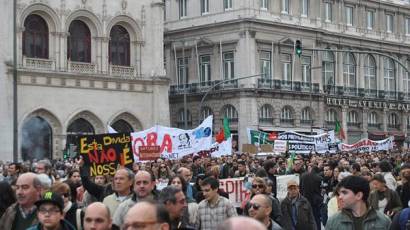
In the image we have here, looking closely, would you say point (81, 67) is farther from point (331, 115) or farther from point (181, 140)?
point (331, 115)

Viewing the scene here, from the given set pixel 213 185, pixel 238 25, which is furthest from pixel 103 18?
pixel 213 185

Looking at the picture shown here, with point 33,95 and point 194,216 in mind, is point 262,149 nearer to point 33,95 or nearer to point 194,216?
point 33,95

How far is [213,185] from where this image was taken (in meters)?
11.1

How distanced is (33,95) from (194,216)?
35684 millimetres

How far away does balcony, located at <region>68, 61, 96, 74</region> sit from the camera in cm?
4744

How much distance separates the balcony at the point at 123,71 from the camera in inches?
1954

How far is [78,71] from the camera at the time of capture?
47.7 m

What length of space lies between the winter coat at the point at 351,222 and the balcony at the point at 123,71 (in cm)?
4217

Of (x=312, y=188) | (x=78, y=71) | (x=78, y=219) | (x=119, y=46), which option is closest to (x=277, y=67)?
(x=119, y=46)

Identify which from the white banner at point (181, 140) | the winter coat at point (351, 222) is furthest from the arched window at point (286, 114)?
the winter coat at point (351, 222)

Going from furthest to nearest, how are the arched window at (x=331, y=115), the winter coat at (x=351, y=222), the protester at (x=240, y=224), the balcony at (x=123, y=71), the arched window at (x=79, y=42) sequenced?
the arched window at (x=331, y=115) → the balcony at (x=123, y=71) → the arched window at (x=79, y=42) → the winter coat at (x=351, y=222) → the protester at (x=240, y=224)

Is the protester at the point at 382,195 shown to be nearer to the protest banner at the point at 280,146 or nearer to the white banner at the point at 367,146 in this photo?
the protest banner at the point at 280,146

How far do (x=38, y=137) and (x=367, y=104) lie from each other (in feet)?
99.3

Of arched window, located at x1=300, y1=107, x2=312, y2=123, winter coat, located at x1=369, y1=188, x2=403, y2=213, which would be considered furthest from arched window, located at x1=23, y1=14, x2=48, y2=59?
winter coat, located at x1=369, y1=188, x2=403, y2=213
